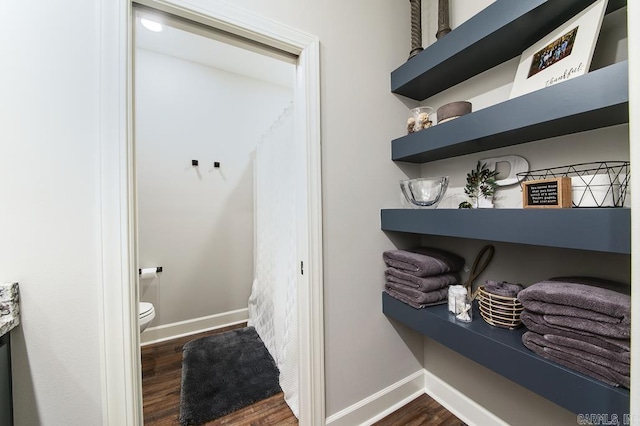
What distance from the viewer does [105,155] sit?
809 mm

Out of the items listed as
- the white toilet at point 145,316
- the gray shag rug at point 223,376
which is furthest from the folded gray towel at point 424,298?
the white toilet at point 145,316

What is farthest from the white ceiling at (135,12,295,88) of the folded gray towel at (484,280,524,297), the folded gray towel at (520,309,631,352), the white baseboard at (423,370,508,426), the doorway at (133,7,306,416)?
the white baseboard at (423,370,508,426)

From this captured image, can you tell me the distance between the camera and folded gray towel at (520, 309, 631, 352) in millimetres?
650

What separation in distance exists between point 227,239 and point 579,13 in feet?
8.81

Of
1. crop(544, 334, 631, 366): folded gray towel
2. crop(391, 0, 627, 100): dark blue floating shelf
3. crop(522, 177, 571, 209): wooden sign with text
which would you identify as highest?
crop(391, 0, 627, 100): dark blue floating shelf

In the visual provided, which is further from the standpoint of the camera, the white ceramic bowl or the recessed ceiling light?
the recessed ceiling light

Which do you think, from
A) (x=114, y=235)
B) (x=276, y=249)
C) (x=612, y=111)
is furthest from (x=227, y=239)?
(x=612, y=111)

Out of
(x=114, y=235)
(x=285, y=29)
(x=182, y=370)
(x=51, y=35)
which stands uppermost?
(x=285, y=29)

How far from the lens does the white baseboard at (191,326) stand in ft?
7.03

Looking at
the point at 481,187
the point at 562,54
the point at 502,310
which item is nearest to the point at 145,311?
the point at 502,310

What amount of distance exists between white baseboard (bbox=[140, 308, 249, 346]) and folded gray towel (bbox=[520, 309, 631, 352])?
2375 millimetres

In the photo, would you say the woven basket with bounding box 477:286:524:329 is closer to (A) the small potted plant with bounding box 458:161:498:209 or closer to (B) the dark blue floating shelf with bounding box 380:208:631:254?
(B) the dark blue floating shelf with bounding box 380:208:631:254

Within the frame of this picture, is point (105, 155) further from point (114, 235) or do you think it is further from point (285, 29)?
point (285, 29)

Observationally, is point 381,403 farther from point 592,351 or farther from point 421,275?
point 592,351
